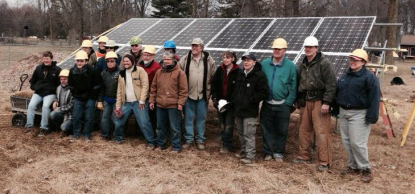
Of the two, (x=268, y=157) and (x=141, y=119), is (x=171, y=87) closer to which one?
(x=141, y=119)

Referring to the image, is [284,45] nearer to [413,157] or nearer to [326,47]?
[326,47]

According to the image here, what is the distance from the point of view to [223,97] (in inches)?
267

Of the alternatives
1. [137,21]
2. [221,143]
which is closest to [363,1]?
[137,21]

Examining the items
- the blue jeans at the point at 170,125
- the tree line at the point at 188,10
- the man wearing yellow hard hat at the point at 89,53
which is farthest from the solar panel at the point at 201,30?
the tree line at the point at 188,10

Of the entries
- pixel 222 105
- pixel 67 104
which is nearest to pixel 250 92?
pixel 222 105

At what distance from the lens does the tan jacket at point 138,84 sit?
6922mm

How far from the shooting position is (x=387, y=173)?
240 inches

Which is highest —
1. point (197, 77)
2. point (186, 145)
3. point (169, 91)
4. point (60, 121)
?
point (197, 77)

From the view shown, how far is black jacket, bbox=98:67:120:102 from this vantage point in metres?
7.18

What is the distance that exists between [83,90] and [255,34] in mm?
4315

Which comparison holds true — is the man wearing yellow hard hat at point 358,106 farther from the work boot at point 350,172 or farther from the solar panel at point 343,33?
the solar panel at point 343,33

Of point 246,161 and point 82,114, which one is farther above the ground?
point 82,114

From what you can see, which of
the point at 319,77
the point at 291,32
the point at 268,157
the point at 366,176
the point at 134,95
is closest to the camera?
the point at 366,176

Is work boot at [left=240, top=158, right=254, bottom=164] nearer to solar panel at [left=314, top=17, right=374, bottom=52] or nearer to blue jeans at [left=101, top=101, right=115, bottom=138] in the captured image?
blue jeans at [left=101, top=101, right=115, bottom=138]
